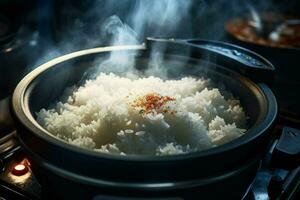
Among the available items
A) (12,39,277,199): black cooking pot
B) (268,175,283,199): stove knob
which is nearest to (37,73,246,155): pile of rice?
(12,39,277,199): black cooking pot

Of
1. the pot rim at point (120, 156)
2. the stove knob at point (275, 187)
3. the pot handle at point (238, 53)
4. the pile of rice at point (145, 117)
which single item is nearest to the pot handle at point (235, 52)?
the pot handle at point (238, 53)

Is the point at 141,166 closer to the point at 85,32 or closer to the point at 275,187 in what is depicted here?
the point at 275,187

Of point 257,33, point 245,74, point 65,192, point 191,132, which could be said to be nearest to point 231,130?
point 191,132

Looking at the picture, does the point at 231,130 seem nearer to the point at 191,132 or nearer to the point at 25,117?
the point at 191,132

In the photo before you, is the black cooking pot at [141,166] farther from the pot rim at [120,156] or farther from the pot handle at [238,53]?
the pot handle at [238,53]

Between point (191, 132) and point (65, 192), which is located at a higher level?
point (191, 132)

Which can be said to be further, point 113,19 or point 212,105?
point 113,19

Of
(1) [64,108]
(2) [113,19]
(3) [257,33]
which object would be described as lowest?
(3) [257,33]

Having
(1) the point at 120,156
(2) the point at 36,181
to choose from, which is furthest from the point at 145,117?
(2) the point at 36,181
